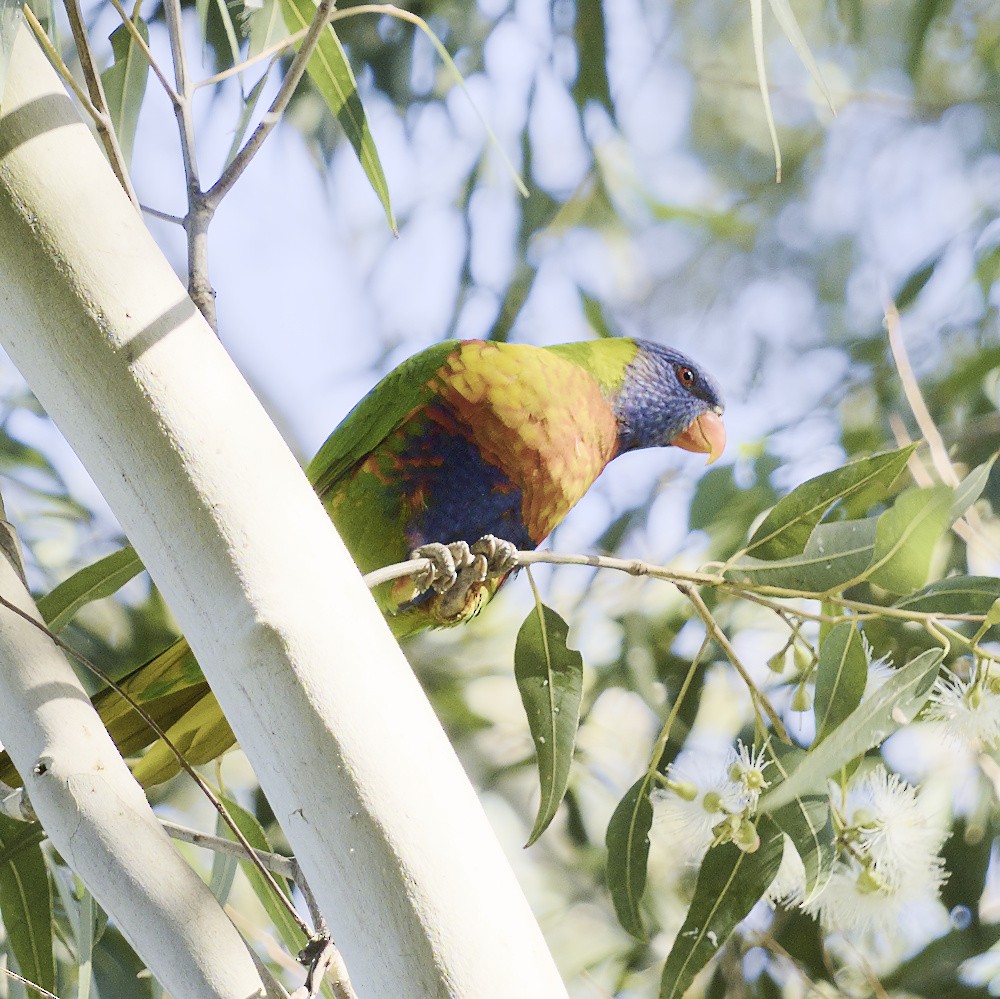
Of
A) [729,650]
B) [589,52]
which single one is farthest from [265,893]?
[589,52]

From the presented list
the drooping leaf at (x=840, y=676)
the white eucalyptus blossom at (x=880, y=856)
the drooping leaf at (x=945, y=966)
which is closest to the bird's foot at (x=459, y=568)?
the drooping leaf at (x=840, y=676)

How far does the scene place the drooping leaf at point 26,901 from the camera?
82 centimetres

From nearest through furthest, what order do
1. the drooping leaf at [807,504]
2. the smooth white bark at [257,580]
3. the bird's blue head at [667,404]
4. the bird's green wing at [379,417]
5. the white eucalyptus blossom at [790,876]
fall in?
the smooth white bark at [257,580] < the drooping leaf at [807,504] < the white eucalyptus blossom at [790,876] < the bird's green wing at [379,417] < the bird's blue head at [667,404]

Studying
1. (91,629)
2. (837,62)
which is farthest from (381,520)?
(837,62)

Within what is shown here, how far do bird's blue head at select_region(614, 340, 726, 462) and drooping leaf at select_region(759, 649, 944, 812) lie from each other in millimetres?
679

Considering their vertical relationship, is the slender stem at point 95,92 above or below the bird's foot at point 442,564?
above

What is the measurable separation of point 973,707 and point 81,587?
0.67 meters

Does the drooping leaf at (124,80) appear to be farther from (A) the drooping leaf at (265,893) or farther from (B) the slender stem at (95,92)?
(A) the drooping leaf at (265,893)

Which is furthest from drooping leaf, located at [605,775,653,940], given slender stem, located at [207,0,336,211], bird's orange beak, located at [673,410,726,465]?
bird's orange beak, located at [673,410,726,465]

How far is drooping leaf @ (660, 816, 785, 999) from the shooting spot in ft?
2.48

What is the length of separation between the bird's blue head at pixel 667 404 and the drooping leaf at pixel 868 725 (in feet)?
2.23

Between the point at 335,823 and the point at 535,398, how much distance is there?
0.73 meters

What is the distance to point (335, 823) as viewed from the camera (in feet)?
1.35

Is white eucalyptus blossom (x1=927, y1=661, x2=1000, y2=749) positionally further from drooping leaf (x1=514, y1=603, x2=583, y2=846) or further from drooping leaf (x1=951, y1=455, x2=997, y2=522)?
drooping leaf (x1=514, y1=603, x2=583, y2=846)
